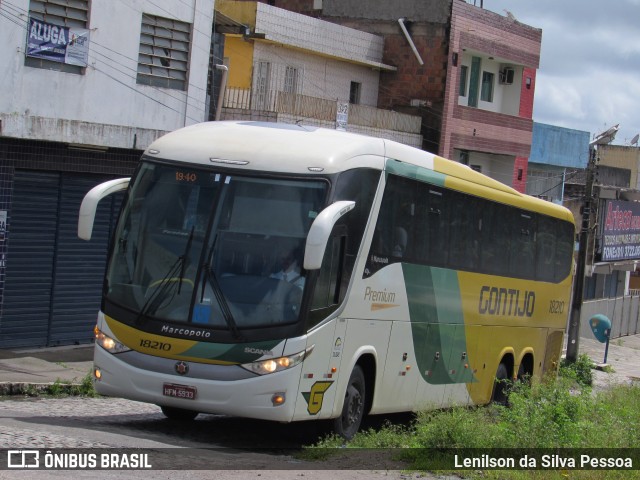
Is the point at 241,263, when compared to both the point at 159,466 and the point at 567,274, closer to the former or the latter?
the point at 159,466

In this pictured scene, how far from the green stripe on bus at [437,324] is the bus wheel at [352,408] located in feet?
5.20

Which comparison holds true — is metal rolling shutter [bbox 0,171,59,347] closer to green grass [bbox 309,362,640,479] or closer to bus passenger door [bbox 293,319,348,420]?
green grass [bbox 309,362,640,479]

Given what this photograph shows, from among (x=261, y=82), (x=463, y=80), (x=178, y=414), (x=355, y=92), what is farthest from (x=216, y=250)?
(x=463, y=80)

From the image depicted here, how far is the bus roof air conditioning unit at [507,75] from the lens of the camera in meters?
39.7

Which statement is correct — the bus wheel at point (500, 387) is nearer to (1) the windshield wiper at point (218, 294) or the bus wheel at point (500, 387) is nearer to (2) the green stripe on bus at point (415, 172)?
(2) the green stripe on bus at point (415, 172)

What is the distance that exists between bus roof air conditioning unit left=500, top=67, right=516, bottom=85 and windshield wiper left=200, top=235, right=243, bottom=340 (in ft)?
99.2

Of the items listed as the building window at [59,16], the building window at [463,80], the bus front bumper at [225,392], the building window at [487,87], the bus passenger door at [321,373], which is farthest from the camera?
the building window at [487,87]

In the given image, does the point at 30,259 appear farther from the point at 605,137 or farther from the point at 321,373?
the point at 605,137

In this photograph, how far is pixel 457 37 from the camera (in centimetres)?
3531

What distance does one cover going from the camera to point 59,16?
61.7ft

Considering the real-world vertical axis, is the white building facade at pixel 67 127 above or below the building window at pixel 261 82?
below

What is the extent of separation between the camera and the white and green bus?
35.6 ft

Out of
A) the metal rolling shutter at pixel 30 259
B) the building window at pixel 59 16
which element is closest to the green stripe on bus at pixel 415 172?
the metal rolling shutter at pixel 30 259

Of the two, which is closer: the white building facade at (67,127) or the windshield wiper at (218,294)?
the windshield wiper at (218,294)
